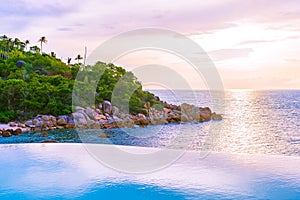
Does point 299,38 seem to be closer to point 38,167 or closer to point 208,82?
point 208,82

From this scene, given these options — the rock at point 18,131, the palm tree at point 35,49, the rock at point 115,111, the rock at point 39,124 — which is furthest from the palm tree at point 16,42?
the rock at point 18,131

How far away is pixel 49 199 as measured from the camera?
529cm

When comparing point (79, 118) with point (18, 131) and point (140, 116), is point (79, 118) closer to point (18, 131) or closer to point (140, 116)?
point (18, 131)

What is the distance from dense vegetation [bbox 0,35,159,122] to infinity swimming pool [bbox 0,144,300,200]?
424 inches

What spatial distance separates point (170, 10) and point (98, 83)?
11.8 metres

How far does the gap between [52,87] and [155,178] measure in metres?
15.3

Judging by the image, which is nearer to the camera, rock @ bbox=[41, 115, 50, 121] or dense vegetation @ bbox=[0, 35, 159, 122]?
rock @ bbox=[41, 115, 50, 121]

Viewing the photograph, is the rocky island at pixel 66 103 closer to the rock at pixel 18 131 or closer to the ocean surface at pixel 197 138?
the rock at pixel 18 131

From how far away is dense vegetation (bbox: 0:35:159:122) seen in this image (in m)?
19.2

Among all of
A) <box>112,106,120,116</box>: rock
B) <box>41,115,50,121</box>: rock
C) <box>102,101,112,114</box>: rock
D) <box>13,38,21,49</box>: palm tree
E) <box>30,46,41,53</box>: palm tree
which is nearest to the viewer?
<box>41,115,50,121</box>: rock

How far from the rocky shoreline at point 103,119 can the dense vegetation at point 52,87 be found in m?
0.85

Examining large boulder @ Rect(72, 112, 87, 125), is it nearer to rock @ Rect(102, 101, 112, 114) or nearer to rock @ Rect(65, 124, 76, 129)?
rock @ Rect(65, 124, 76, 129)

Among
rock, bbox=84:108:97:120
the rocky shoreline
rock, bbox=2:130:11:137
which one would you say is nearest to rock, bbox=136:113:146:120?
the rocky shoreline

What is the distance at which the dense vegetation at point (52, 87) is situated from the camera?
1922 centimetres
